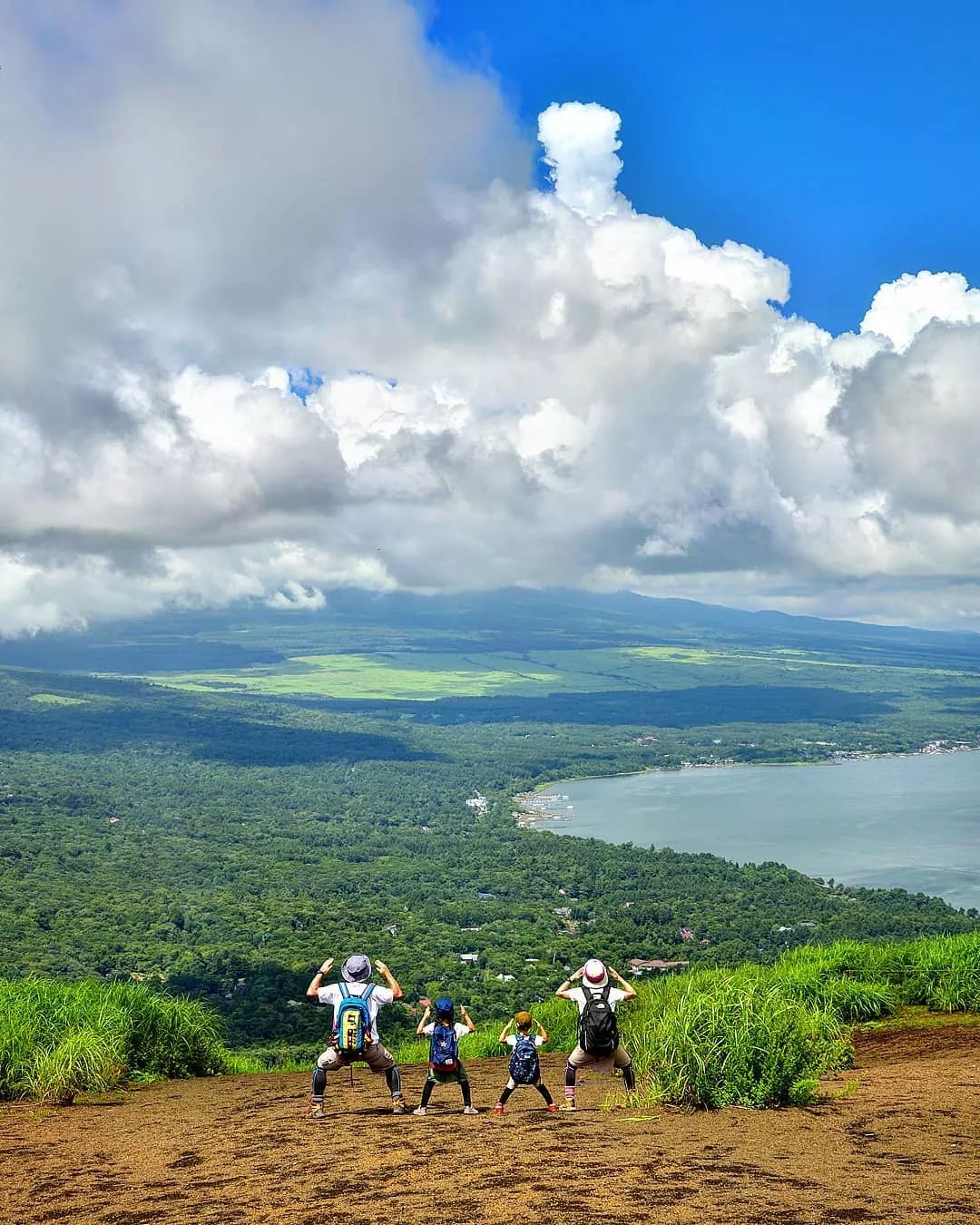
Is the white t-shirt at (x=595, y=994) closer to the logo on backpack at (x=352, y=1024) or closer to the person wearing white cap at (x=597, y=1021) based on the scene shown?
the person wearing white cap at (x=597, y=1021)

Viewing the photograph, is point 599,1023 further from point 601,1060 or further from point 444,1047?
point 444,1047

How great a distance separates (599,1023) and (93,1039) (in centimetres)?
634

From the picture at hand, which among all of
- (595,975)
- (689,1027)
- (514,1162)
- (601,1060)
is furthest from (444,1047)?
(689,1027)

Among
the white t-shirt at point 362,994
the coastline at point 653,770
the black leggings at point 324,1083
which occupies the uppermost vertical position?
the white t-shirt at point 362,994

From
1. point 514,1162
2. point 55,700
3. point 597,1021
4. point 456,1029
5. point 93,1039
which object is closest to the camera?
point 514,1162

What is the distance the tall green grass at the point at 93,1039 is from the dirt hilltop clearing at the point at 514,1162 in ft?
2.32

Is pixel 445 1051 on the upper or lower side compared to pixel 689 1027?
lower

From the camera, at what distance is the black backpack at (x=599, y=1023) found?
8047 mm

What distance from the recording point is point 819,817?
94188 millimetres

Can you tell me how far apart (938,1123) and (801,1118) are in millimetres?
1009

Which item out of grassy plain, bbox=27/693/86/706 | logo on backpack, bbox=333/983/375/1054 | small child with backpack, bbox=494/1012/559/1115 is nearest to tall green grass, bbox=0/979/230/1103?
logo on backpack, bbox=333/983/375/1054

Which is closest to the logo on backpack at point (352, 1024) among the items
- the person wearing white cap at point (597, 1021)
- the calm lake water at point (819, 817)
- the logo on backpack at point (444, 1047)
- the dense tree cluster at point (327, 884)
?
the logo on backpack at point (444, 1047)

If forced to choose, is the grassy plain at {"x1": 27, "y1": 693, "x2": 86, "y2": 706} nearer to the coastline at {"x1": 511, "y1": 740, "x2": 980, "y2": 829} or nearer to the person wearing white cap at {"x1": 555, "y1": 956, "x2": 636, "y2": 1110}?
the coastline at {"x1": 511, "y1": 740, "x2": 980, "y2": 829}

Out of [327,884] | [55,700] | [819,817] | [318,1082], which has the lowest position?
[327,884]
